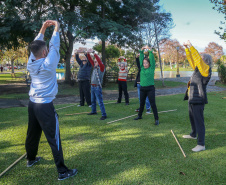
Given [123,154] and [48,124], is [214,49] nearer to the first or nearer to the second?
[123,154]

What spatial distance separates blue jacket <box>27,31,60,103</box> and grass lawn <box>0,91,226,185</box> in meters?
1.28

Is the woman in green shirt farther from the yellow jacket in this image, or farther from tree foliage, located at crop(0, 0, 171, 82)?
tree foliage, located at crop(0, 0, 171, 82)

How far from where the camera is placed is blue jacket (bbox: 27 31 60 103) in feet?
9.07

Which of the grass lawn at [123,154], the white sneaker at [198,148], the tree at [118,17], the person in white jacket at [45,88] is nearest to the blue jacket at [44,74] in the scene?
the person in white jacket at [45,88]

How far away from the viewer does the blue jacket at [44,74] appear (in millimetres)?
2764

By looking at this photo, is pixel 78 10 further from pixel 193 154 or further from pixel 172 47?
pixel 172 47

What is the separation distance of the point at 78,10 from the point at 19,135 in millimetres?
14254

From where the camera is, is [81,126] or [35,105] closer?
[35,105]

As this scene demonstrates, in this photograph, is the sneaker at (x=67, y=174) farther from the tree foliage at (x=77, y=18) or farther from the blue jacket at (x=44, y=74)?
the tree foliage at (x=77, y=18)

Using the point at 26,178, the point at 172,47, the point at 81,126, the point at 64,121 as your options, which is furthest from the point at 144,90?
the point at 172,47

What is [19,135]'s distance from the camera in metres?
5.00

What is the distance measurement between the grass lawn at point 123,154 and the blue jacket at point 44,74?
50.6 inches

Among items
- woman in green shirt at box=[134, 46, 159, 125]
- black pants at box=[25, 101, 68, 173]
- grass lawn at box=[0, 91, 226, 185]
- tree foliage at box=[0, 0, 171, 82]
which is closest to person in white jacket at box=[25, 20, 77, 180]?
black pants at box=[25, 101, 68, 173]

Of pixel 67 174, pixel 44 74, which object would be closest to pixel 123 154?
pixel 67 174
